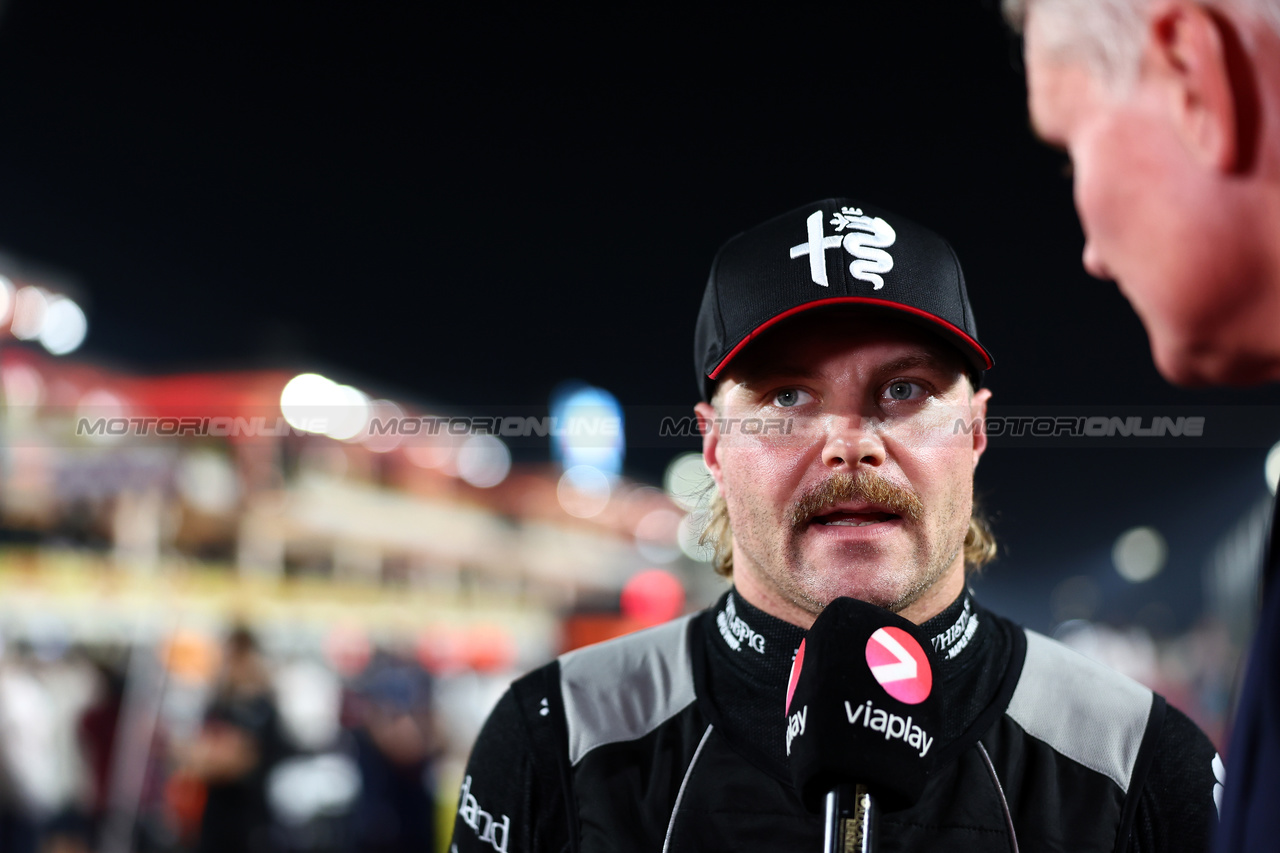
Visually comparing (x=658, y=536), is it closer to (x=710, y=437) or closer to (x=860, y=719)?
(x=710, y=437)

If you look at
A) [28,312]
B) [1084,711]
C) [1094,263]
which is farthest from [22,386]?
[1094,263]

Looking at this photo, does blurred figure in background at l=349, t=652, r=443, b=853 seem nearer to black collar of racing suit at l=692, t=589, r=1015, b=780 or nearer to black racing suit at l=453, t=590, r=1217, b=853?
black racing suit at l=453, t=590, r=1217, b=853

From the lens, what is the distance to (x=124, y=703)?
945 cm

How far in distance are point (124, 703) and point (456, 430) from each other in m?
7.48

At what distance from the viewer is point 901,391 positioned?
1923 millimetres

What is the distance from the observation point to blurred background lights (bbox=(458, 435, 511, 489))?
42719 mm

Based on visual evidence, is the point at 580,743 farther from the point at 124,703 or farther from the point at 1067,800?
the point at 124,703

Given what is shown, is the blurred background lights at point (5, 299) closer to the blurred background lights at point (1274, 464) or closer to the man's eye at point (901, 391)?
the blurred background lights at point (1274, 464)

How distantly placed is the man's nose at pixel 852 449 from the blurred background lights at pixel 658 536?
58145 mm

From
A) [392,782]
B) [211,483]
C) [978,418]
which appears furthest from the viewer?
[211,483]

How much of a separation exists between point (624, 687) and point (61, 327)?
61.9 ft

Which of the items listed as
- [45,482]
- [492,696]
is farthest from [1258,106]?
[492,696]

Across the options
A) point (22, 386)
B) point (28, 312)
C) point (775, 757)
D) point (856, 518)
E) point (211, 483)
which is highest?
point (28, 312)

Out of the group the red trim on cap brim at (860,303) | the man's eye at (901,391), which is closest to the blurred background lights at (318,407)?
the red trim on cap brim at (860,303)
